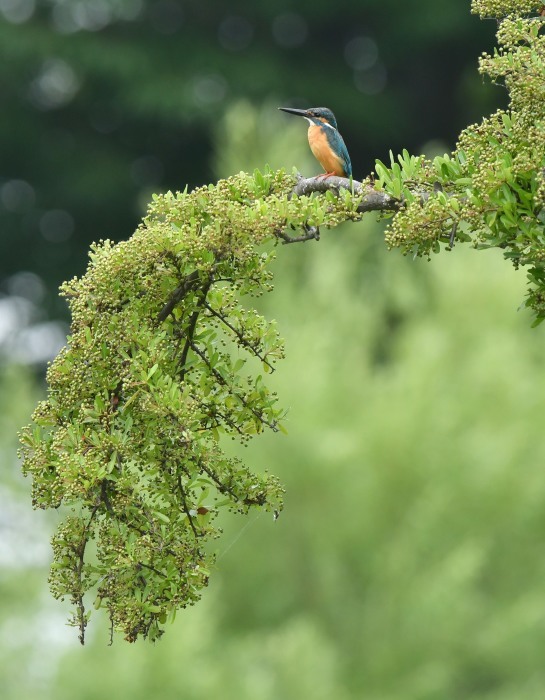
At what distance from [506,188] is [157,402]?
1.09m

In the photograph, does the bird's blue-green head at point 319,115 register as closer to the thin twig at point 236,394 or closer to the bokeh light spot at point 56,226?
the thin twig at point 236,394

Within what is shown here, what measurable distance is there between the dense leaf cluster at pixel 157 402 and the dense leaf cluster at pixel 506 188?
0.21 meters

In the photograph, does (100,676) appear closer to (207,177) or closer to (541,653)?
(541,653)

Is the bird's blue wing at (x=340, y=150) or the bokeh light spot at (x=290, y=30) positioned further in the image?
the bokeh light spot at (x=290, y=30)

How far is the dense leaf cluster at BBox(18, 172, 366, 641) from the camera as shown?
12.1 feet

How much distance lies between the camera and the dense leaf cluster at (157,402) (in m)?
3.68

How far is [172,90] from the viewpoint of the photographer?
17.9m

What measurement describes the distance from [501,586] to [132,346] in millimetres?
8015

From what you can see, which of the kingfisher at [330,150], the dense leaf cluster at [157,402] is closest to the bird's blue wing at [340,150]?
the kingfisher at [330,150]

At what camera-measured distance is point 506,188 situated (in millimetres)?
3740

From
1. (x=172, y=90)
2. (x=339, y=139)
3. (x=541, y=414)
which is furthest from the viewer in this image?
(x=172, y=90)

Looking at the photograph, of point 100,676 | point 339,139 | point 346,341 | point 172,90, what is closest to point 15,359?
point 172,90

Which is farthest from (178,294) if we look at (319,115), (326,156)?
(319,115)

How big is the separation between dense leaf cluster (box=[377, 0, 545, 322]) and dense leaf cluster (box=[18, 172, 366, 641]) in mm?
208
